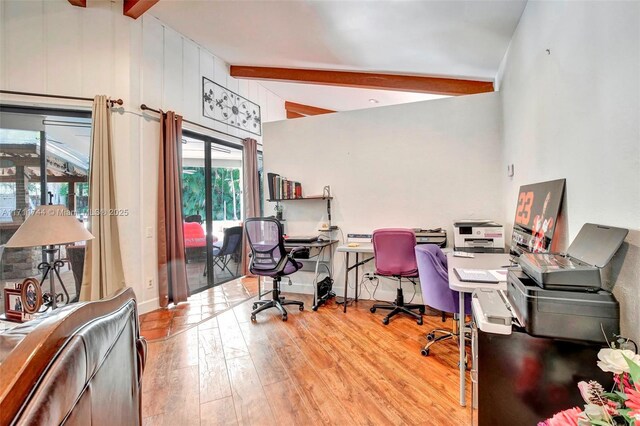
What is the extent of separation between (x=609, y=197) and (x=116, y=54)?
434cm

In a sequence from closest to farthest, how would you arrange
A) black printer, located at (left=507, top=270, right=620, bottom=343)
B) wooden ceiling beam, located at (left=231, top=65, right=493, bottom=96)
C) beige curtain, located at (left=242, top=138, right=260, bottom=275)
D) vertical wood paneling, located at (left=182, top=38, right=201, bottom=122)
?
black printer, located at (left=507, top=270, right=620, bottom=343), vertical wood paneling, located at (left=182, top=38, right=201, bottom=122), wooden ceiling beam, located at (left=231, top=65, right=493, bottom=96), beige curtain, located at (left=242, top=138, right=260, bottom=275)

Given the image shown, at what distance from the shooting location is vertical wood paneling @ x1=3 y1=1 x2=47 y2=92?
269 cm

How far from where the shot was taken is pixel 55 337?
562mm

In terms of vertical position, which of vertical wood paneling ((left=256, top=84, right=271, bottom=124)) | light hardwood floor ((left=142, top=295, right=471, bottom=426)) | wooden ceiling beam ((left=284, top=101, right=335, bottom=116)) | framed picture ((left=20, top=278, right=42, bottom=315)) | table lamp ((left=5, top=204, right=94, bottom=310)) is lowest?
light hardwood floor ((left=142, top=295, right=471, bottom=426))

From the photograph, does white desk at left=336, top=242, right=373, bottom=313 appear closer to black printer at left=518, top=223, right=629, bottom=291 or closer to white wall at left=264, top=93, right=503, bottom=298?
white wall at left=264, top=93, right=503, bottom=298

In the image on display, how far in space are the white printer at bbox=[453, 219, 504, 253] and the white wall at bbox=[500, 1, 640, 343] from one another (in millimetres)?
689

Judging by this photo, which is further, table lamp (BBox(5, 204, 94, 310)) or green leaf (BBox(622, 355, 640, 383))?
table lamp (BBox(5, 204, 94, 310))

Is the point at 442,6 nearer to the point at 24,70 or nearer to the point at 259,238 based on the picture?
the point at 259,238

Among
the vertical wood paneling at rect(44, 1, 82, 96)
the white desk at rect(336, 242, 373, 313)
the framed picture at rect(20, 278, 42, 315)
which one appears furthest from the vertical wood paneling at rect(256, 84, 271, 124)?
the framed picture at rect(20, 278, 42, 315)

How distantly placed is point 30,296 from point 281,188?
2.77 m

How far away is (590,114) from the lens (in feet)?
4.27

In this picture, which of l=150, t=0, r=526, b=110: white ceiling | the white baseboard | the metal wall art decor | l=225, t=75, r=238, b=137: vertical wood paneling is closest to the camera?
l=150, t=0, r=526, b=110: white ceiling

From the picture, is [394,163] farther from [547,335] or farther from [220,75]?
[220,75]

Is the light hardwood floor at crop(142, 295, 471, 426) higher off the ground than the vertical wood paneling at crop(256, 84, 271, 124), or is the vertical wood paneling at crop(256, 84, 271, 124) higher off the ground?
the vertical wood paneling at crop(256, 84, 271, 124)
